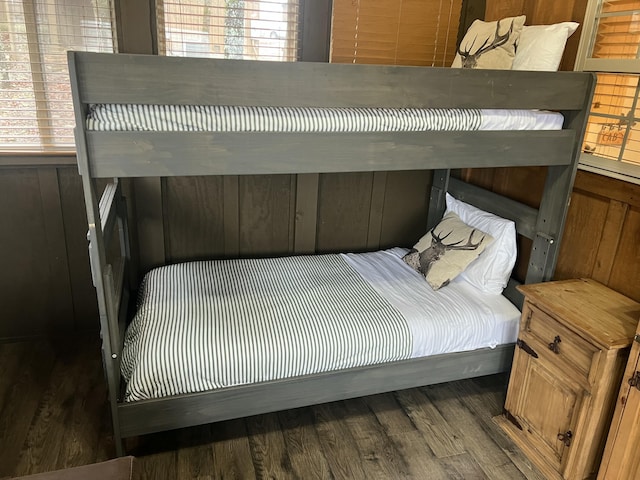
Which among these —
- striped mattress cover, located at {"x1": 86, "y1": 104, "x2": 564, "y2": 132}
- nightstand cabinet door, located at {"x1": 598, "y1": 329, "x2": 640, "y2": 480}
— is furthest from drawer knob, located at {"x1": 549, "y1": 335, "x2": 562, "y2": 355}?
striped mattress cover, located at {"x1": 86, "y1": 104, "x2": 564, "y2": 132}

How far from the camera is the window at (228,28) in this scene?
2.39 m

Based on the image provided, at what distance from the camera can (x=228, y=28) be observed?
2.46m

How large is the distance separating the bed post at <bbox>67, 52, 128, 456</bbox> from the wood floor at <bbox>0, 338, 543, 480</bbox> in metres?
0.24

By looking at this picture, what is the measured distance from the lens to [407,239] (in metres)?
3.17

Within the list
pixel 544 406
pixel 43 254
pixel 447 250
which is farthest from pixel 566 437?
pixel 43 254

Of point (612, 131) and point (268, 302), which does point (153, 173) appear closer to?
point (268, 302)

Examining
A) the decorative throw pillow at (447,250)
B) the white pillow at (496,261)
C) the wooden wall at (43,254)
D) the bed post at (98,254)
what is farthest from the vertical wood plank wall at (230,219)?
the bed post at (98,254)

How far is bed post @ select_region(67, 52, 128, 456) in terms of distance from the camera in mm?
1475

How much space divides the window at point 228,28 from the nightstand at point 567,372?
66.8 inches

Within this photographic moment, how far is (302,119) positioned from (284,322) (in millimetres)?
837

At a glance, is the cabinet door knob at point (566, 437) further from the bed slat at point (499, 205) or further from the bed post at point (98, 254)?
the bed post at point (98, 254)

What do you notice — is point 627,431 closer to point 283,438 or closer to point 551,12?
point 283,438

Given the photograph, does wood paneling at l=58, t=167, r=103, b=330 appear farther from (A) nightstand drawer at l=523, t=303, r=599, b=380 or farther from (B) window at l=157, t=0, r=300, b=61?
(A) nightstand drawer at l=523, t=303, r=599, b=380

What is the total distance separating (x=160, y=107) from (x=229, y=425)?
1.38 meters
